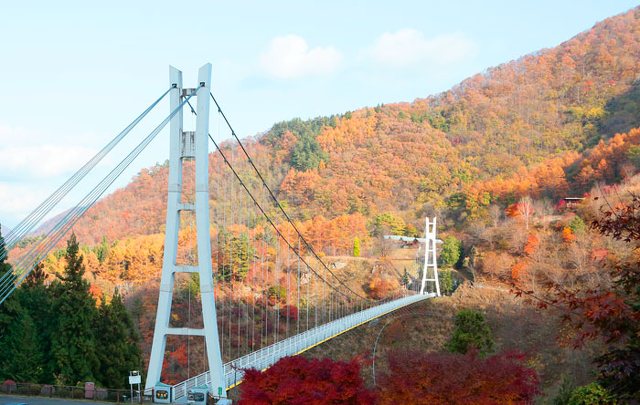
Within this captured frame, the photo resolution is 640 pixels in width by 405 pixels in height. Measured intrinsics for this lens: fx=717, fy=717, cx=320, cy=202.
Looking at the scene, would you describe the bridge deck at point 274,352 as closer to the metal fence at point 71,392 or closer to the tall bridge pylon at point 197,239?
the tall bridge pylon at point 197,239

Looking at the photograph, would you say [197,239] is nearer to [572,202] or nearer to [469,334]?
[469,334]

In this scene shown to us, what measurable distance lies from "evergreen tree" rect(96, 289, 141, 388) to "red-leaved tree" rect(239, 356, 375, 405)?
26.0ft

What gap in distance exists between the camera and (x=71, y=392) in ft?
47.2

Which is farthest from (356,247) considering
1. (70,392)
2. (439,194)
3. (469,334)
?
(70,392)

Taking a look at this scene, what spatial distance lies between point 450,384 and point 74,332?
11.2 m

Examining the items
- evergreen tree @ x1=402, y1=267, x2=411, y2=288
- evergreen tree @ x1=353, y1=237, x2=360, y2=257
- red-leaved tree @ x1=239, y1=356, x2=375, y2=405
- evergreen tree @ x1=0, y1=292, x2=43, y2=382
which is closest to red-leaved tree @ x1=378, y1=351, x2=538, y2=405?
red-leaved tree @ x1=239, y1=356, x2=375, y2=405

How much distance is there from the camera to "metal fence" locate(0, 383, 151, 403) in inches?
547

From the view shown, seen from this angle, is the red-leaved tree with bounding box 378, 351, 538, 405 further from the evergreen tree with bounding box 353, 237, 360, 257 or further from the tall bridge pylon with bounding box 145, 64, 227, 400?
the evergreen tree with bounding box 353, 237, 360, 257

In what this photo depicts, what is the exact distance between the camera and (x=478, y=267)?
41.4 meters

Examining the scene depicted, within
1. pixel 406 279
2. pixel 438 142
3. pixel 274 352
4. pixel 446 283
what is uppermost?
pixel 438 142

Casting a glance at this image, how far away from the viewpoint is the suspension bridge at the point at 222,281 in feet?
42.9

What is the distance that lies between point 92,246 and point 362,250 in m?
17.4

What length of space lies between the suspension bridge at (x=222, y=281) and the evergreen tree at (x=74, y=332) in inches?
59.5

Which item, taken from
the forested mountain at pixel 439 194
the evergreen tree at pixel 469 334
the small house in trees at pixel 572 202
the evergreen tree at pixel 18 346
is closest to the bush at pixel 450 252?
the forested mountain at pixel 439 194
